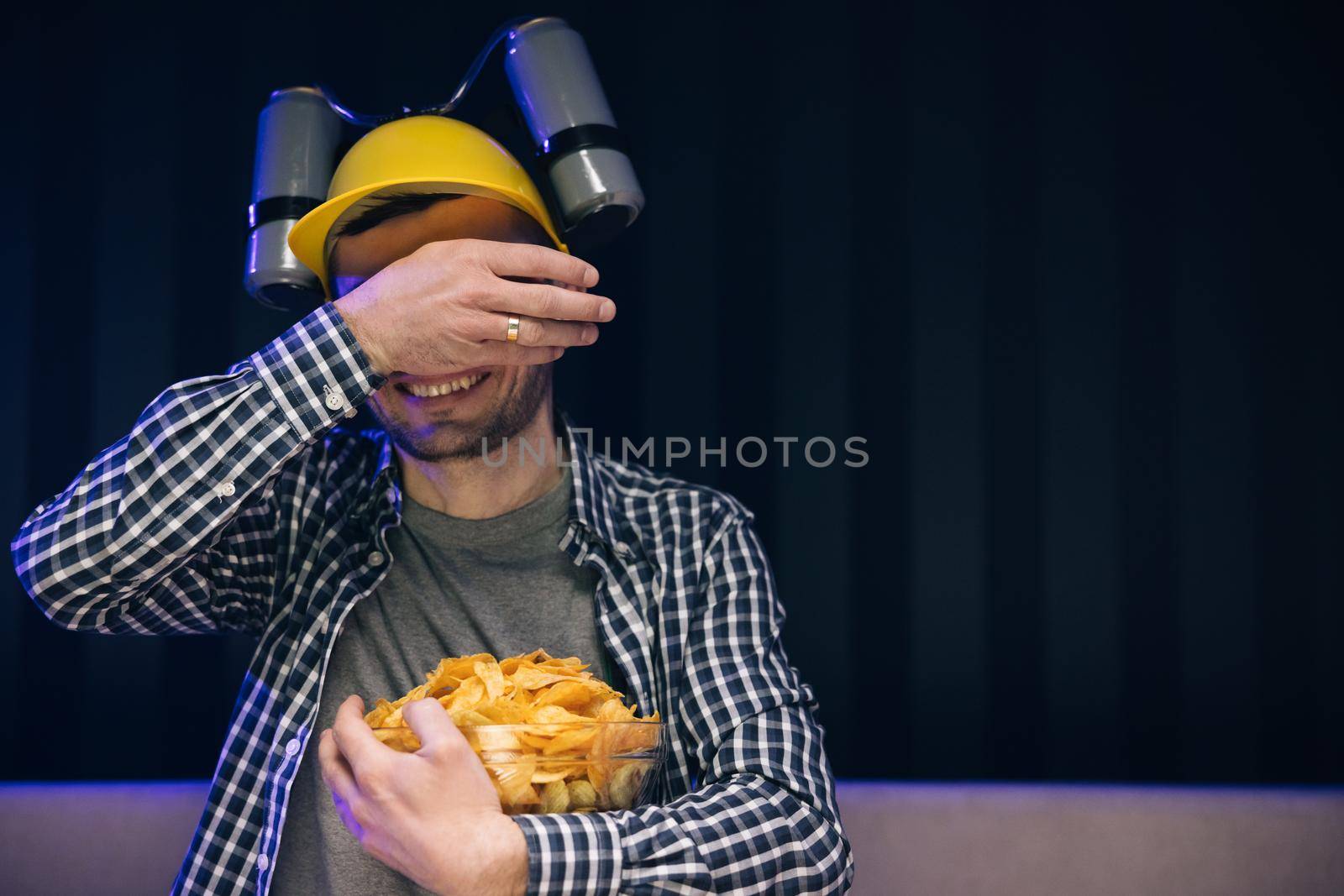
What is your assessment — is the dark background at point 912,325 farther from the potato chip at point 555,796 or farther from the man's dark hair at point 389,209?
the potato chip at point 555,796

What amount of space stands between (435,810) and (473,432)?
1.99 feet

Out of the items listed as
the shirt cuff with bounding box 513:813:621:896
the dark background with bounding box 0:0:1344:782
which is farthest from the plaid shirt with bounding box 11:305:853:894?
the dark background with bounding box 0:0:1344:782

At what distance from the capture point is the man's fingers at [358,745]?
0.89 metres

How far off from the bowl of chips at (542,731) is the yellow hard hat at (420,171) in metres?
0.54

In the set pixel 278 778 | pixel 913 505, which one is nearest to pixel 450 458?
pixel 278 778

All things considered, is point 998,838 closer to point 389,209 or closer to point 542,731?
point 542,731

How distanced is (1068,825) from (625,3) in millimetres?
1460

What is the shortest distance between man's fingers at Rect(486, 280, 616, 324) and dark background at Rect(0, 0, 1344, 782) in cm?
76

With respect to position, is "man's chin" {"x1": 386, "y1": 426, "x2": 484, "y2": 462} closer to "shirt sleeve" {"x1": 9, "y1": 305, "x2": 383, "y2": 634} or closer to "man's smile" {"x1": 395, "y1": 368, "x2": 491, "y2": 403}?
"man's smile" {"x1": 395, "y1": 368, "x2": 491, "y2": 403}

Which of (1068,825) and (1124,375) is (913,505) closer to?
(1124,375)

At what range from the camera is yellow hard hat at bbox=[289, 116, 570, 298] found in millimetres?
1274

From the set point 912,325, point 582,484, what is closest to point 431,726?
point 582,484

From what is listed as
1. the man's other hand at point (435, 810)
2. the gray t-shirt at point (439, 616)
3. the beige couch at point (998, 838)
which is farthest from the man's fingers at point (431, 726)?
the beige couch at point (998, 838)

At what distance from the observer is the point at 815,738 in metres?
1.25
